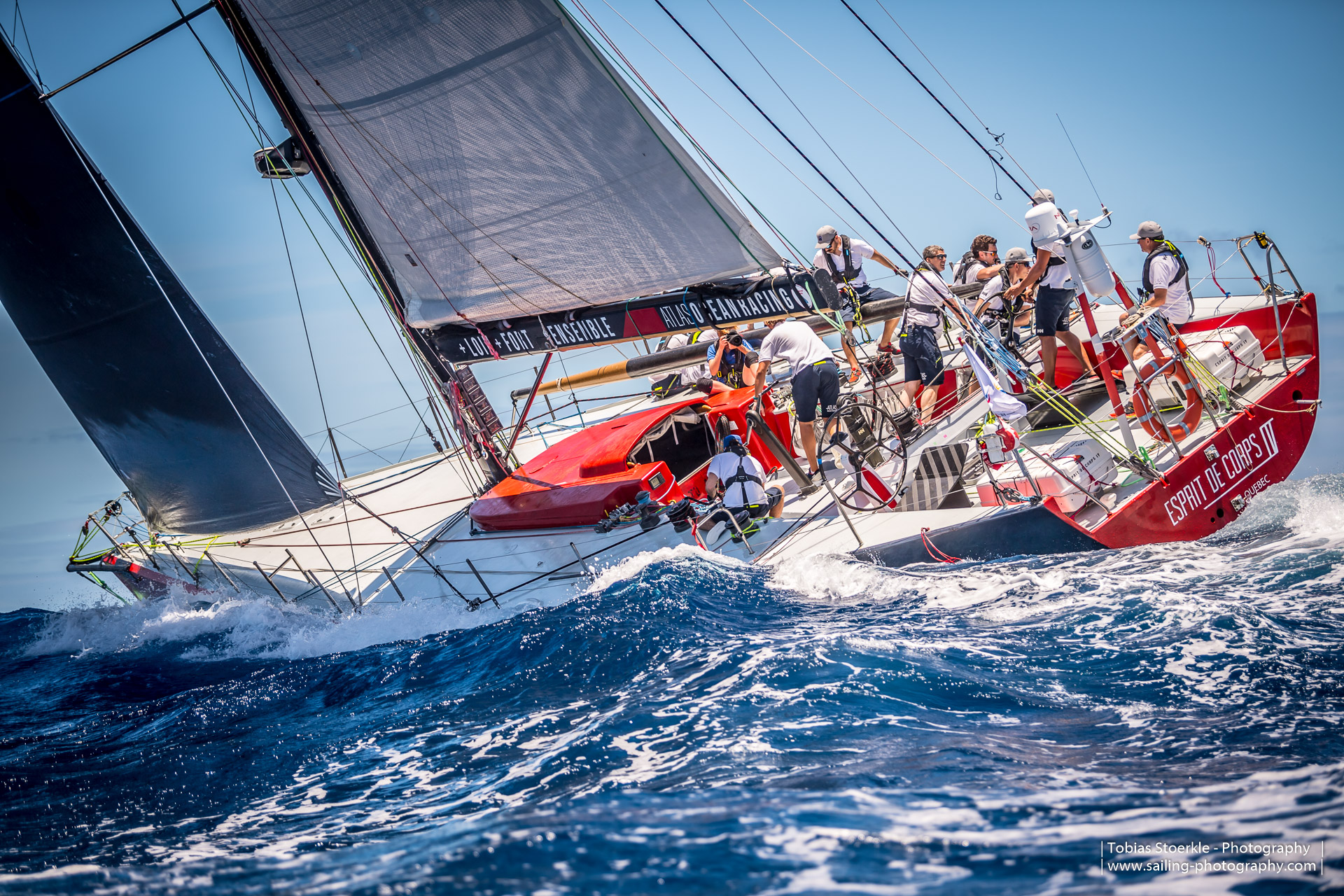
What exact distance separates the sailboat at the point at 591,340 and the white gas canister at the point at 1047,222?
30 mm

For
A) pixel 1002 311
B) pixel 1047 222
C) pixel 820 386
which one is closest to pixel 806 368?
pixel 820 386

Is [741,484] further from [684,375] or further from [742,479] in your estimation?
[684,375]

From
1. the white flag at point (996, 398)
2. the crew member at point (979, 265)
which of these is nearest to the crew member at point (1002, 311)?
the crew member at point (979, 265)

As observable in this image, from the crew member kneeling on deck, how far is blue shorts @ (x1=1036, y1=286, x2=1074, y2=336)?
98.6 inches

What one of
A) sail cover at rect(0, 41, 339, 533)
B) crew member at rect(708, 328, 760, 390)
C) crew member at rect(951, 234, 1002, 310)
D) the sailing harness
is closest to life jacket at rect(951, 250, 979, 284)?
crew member at rect(951, 234, 1002, 310)

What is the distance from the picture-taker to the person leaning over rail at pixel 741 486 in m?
5.61

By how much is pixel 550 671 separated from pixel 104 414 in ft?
20.8

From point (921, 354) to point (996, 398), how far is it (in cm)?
197

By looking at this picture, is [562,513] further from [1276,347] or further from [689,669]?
[1276,347]

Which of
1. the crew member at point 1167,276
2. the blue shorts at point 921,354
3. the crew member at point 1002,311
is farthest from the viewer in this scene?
the crew member at point 1002,311

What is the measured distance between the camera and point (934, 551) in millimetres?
4980

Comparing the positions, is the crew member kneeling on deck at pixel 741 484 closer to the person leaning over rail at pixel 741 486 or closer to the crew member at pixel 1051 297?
the person leaning over rail at pixel 741 486

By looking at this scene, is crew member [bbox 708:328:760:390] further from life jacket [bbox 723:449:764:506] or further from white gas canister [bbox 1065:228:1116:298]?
white gas canister [bbox 1065:228:1116:298]

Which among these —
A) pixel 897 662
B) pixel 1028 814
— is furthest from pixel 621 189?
pixel 1028 814
